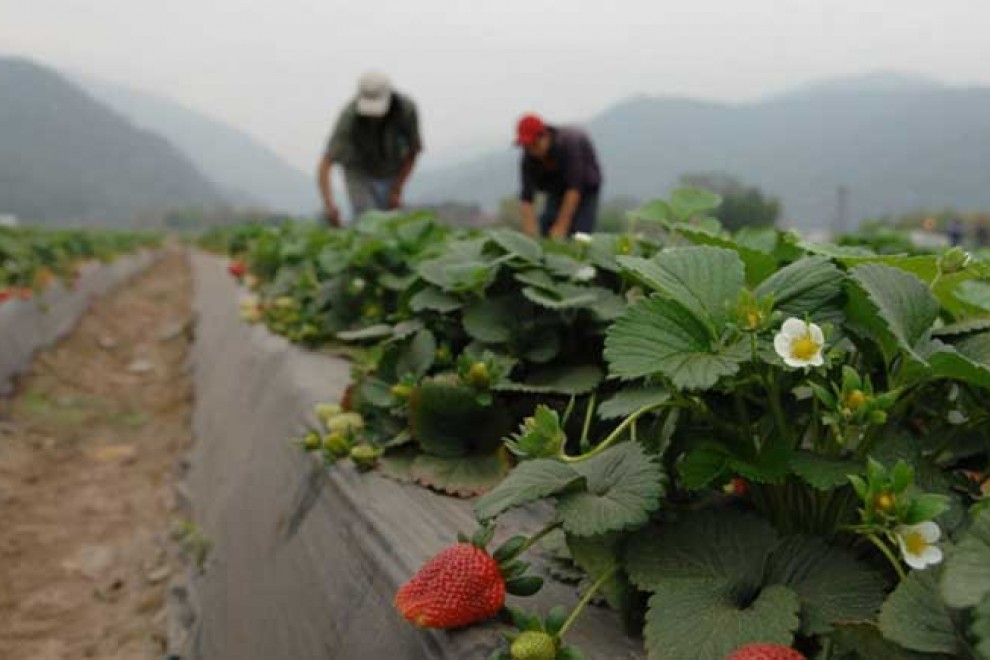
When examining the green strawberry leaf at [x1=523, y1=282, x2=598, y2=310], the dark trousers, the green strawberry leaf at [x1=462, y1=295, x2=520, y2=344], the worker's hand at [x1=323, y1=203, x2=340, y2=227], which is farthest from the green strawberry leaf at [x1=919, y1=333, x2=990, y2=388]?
the worker's hand at [x1=323, y1=203, x2=340, y2=227]

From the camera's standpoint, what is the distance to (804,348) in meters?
1.01

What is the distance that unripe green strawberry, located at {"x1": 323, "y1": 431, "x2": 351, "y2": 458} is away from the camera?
1.95 meters

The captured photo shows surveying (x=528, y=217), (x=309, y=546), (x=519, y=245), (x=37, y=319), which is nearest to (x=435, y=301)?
(x=519, y=245)

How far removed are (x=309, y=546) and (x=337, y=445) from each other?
238mm

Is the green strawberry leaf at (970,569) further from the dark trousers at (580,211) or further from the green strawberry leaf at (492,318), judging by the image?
the dark trousers at (580,211)

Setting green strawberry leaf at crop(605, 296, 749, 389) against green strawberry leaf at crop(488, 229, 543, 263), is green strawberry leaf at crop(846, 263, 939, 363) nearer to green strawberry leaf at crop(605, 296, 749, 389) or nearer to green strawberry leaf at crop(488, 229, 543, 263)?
green strawberry leaf at crop(605, 296, 749, 389)

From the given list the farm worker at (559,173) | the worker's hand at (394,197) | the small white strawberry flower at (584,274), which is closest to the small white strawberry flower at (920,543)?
the small white strawberry flower at (584,274)

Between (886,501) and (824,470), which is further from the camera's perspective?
(824,470)

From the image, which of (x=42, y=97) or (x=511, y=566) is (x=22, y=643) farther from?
(x=42, y=97)

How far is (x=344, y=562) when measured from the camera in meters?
1.59

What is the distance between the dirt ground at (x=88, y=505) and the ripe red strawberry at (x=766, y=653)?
1.92 m

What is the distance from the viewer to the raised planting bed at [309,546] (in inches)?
50.6

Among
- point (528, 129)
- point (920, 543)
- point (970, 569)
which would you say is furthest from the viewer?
point (528, 129)

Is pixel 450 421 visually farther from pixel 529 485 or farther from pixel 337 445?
pixel 529 485
